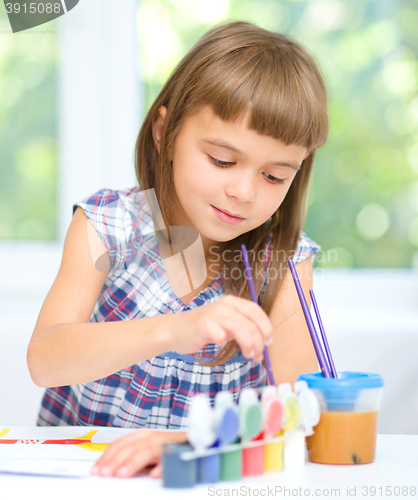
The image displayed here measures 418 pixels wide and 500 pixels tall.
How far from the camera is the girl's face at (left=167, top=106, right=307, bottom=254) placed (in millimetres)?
696

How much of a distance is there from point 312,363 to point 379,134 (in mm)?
981

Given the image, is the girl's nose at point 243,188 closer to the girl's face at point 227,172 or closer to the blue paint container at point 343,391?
the girl's face at point 227,172

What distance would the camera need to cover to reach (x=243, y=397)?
0.43 meters

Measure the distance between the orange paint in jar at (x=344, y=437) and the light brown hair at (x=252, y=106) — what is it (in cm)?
37

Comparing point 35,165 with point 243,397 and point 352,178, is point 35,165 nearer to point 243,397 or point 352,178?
point 352,178

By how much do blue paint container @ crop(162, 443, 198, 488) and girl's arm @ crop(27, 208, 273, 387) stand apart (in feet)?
0.34

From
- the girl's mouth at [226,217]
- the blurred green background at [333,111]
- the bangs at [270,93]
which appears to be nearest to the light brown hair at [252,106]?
the bangs at [270,93]

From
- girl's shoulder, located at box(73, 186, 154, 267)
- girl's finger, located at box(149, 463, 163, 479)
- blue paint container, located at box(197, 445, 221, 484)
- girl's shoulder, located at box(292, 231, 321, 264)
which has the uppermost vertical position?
girl's shoulder, located at box(73, 186, 154, 267)

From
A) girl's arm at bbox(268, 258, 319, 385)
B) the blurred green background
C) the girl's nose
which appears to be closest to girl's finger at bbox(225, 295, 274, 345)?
the girl's nose

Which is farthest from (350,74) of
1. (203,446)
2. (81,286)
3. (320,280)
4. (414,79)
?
(203,446)

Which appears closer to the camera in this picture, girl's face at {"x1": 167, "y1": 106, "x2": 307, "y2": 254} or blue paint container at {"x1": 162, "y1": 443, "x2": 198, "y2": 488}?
blue paint container at {"x1": 162, "y1": 443, "x2": 198, "y2": 488}

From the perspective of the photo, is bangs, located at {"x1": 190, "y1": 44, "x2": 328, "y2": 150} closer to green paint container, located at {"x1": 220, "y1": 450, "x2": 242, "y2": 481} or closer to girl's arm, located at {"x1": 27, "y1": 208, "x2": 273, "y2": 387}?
girl's arm, located at {"x1": 27, "y1": 208, "x2": 273, "y2": 387}

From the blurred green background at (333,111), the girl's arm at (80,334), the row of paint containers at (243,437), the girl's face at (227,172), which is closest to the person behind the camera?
the row of paint containers at (243,437)

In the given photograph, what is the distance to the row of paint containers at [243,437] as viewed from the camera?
1.31 ft
